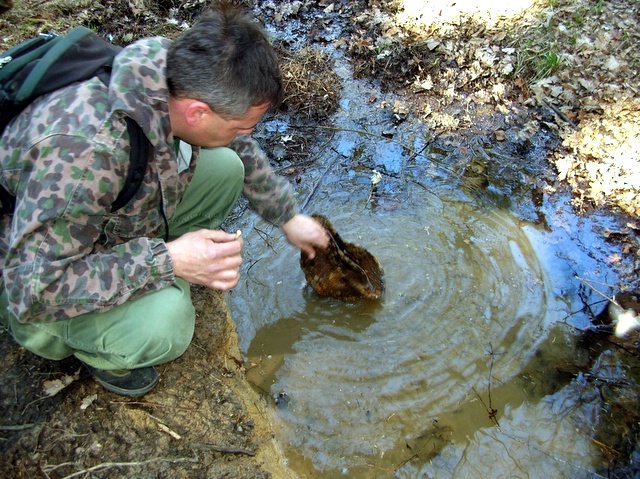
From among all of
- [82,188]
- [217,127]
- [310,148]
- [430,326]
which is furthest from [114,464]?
[310,148]

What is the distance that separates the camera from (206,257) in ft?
7.55

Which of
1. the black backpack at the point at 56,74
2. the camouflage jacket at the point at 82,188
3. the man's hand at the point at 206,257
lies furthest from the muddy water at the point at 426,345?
the black backpack at the point at 56,74

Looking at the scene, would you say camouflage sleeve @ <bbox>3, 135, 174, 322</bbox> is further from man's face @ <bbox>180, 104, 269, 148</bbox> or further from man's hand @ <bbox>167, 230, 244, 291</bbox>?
man's face @ <bbox>180, 104, 269, 148</bbox>

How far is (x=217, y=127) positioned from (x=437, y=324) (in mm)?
2181

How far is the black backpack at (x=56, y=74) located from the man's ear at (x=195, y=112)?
24cm

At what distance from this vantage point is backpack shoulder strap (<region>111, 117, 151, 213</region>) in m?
2.04

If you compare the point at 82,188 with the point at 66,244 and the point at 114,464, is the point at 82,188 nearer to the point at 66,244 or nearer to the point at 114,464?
the point at 66,244

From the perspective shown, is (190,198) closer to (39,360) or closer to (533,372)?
(39,360)

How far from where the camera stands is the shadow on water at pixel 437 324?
3.00m

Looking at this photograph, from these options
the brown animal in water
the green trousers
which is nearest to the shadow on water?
the brown animal in water

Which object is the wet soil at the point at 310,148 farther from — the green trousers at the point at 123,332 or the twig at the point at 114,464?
the green trousers at the point at 123,332

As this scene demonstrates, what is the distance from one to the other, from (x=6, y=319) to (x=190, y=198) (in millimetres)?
1199

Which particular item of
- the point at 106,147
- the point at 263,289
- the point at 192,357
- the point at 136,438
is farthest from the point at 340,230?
the point at 106,147

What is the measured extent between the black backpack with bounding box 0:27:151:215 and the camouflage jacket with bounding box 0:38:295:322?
4 cm
